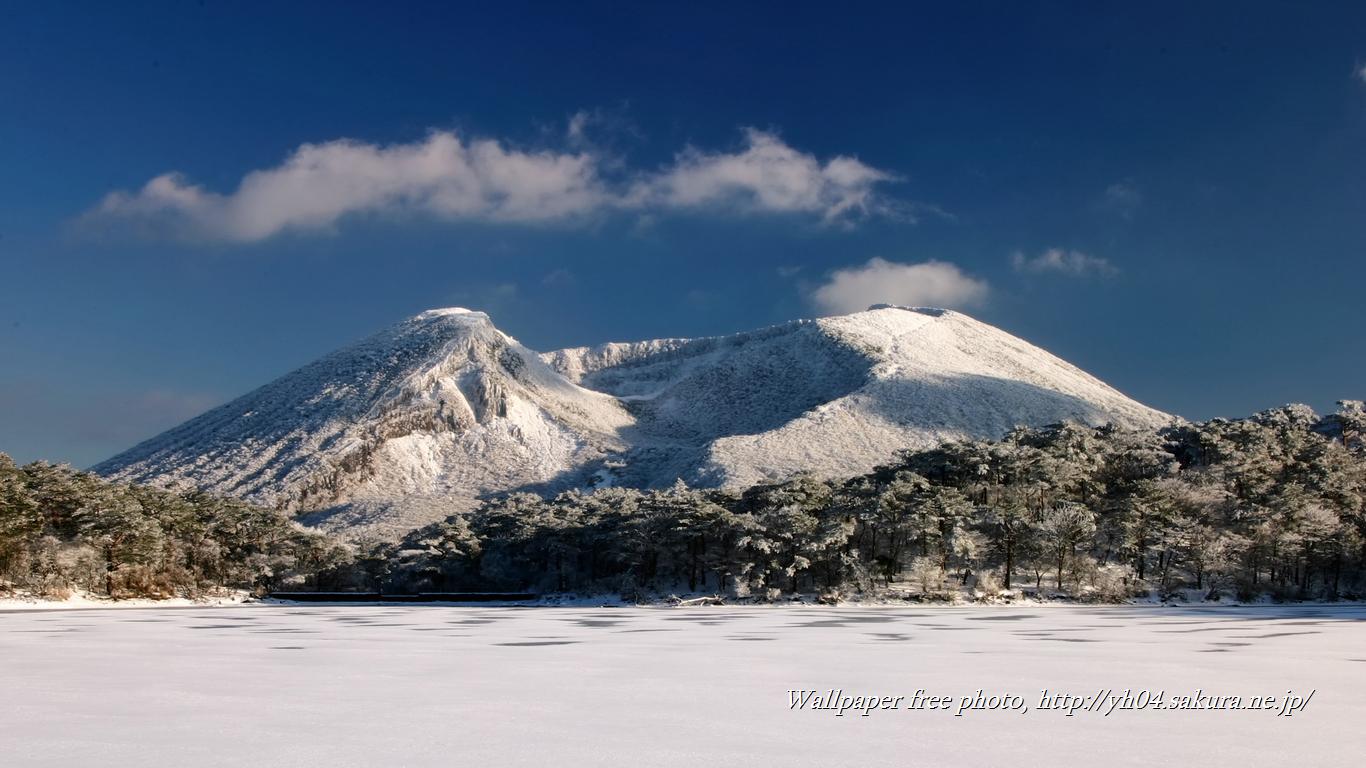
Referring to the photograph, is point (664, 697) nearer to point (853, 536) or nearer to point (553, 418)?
point (853, 536)

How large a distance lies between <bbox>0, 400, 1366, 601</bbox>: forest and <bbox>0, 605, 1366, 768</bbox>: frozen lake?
2785cm

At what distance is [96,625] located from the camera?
114ft

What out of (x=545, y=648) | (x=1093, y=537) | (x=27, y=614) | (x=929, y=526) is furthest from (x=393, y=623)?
(x=1093, y=537)

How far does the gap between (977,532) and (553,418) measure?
93.8 meters

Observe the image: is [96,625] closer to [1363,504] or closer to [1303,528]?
[1303,528]

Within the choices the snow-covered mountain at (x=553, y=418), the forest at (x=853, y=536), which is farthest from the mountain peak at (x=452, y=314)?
the forest at (x=853, y=536)

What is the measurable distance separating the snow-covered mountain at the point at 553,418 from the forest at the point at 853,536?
2659cm

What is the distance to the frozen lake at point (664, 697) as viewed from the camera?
1069 cm

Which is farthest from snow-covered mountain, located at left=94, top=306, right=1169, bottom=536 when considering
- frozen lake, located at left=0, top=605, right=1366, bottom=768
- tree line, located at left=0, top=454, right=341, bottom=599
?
frozen lake, located at left=0, top=605, right=1366, bottom=768

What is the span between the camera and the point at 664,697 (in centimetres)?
1498

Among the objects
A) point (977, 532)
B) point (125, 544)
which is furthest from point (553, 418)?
point (977, 532)

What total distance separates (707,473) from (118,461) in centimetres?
8971

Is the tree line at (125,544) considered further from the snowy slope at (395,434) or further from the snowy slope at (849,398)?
the snowy slope at (849,398)

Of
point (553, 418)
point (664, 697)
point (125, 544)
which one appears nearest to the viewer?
point (664, 697)
